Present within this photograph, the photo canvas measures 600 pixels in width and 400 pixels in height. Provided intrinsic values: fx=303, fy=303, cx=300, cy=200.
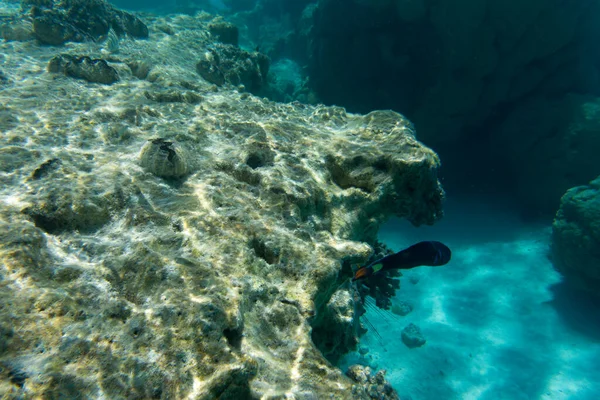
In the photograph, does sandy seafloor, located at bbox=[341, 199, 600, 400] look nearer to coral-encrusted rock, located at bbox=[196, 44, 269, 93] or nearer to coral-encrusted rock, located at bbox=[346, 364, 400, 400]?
coral-encrusted rock, located at bbox=[346, 364, 400, 400]

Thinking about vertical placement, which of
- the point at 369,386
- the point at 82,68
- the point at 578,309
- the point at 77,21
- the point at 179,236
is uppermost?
the point at 77,21

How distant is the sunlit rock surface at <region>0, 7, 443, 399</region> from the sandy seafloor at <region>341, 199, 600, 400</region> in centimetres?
460

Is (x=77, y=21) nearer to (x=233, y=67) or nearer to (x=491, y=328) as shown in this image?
(x=233, y=67)

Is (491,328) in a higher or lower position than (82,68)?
lower

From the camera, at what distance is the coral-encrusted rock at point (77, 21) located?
6992 mm

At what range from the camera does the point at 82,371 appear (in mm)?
1620

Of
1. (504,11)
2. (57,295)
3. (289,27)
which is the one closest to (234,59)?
(504,11)

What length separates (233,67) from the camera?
9.30m

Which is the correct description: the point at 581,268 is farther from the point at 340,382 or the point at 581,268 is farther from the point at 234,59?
the point at 234,59

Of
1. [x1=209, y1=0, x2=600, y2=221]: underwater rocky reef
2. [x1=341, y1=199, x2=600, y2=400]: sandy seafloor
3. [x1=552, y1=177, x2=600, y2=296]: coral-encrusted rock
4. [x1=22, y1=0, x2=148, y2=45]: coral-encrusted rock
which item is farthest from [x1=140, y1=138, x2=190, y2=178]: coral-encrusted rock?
[x1=552, y1=177, x2=600, y2=296]: coral-encrusted rock

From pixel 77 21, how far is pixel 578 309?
15.9 metres

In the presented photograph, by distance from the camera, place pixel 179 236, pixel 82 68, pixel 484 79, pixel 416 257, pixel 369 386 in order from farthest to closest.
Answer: pixel 484 79 < pixel 82 68 < pixel 416 257 < pixel 179 236 < pixel 369 386

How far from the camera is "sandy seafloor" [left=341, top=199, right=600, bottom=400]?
7.10 m

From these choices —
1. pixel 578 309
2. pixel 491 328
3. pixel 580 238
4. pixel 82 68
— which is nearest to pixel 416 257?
pixel 82 68
